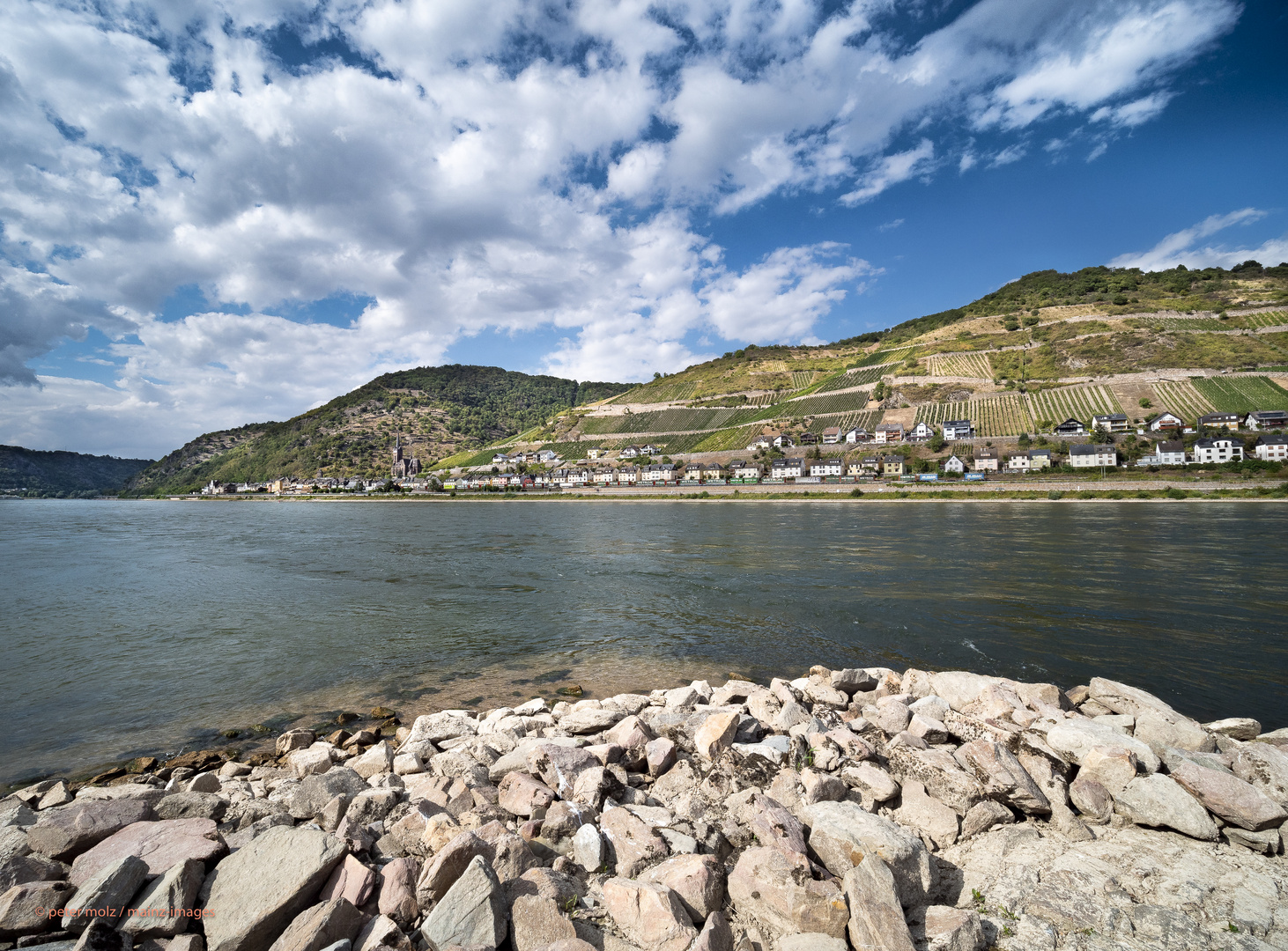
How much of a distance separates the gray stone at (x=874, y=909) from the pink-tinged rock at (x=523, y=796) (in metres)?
2.99

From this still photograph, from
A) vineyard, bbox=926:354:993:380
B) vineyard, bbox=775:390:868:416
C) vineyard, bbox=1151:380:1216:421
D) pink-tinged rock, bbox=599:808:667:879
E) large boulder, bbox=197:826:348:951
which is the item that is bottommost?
pink-tinged rock, bbox=599:808:667:879

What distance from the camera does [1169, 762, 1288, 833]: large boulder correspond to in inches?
195

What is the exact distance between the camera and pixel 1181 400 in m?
93.5

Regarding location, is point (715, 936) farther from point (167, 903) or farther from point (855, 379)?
point (855, 379)

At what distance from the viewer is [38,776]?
27.0ft

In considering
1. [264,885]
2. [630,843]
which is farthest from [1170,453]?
[264,885]

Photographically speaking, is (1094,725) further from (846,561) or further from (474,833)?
(846,561)

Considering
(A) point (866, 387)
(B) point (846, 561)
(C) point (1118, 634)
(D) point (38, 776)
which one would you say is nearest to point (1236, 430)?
(A) point (866, 387)

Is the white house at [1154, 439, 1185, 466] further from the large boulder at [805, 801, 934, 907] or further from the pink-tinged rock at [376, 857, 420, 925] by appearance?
the pink-tinged rock at [376, 857, 420, 925]

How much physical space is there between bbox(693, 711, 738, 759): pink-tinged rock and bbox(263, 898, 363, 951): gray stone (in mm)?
3869

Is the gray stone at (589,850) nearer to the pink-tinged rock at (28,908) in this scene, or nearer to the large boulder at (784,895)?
the large boulder at (784,895)

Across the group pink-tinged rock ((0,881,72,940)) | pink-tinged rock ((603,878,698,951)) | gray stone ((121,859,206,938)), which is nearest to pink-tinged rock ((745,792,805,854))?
pink-tinged rock ((603,878,698,951))

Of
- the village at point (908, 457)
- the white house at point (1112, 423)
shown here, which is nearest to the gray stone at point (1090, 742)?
the village at point (908, 457)

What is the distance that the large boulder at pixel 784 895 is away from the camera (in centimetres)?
388
